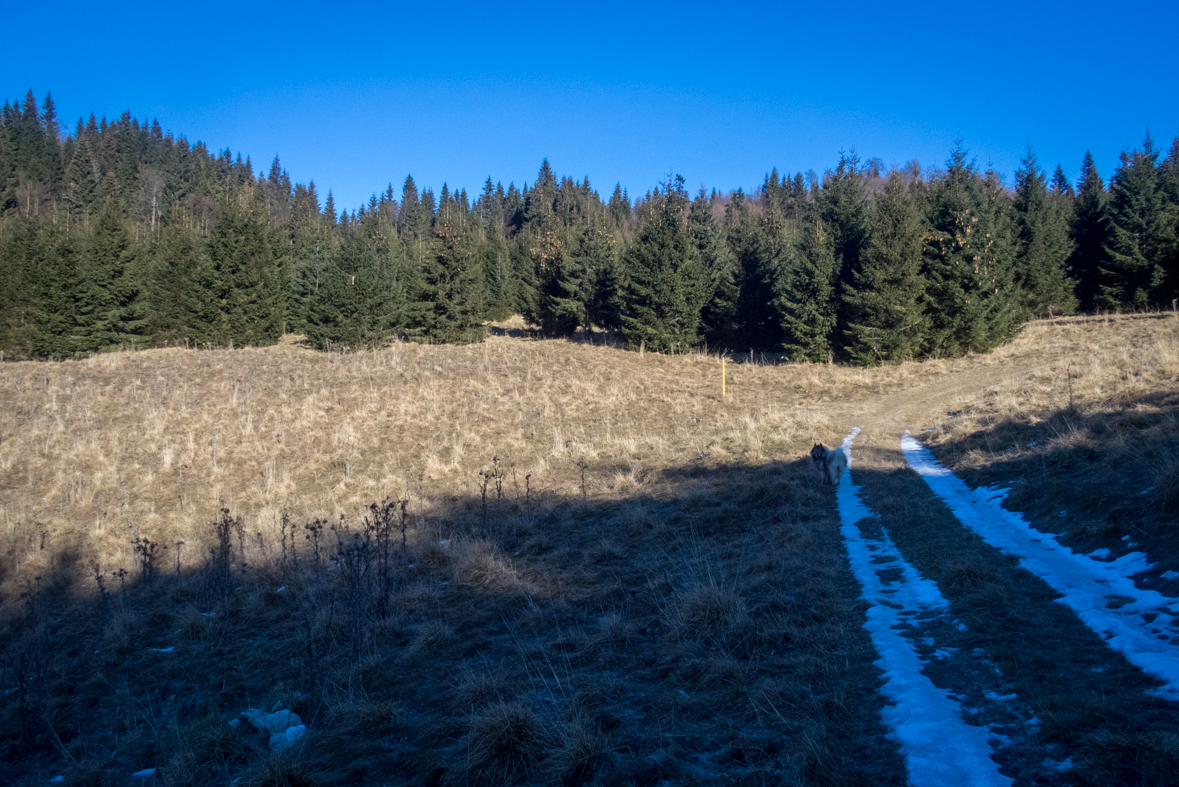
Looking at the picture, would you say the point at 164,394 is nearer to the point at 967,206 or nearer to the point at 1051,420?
the point at 1051,420

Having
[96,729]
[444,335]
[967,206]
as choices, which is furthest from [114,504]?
[967,206]

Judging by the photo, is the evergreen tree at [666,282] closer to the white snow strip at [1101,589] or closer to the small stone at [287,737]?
the white snow strip at [1101,589]

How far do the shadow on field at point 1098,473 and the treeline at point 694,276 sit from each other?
17.3 m

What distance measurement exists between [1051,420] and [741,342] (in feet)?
74.8

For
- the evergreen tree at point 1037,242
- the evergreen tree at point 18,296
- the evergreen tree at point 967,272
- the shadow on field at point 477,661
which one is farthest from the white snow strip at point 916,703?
the evergreen tree at point 18,296

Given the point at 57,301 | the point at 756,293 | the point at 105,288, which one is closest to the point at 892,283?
the point at 756,293

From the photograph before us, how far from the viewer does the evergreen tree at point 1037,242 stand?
30.9 meters

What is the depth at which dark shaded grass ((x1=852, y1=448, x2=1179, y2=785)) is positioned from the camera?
9.02 ft

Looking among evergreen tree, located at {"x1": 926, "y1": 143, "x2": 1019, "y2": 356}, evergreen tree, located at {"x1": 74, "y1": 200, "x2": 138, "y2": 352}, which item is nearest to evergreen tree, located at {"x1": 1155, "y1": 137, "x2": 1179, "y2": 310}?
evergreen tree, located at {"x1": 926, "y1": 143, "x2": 1019, "y2": 356}

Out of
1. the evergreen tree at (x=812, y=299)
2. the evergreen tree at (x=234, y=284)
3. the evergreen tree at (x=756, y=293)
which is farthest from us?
the evergreen tree at (x=756, y=293)

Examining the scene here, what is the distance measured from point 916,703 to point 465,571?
16.7ft

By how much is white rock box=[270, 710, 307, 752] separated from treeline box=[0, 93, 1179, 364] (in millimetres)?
27362

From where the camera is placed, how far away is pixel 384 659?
16.8 ft

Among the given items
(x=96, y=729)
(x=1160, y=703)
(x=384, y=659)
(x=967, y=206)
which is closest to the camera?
(x=1160, y=703)
